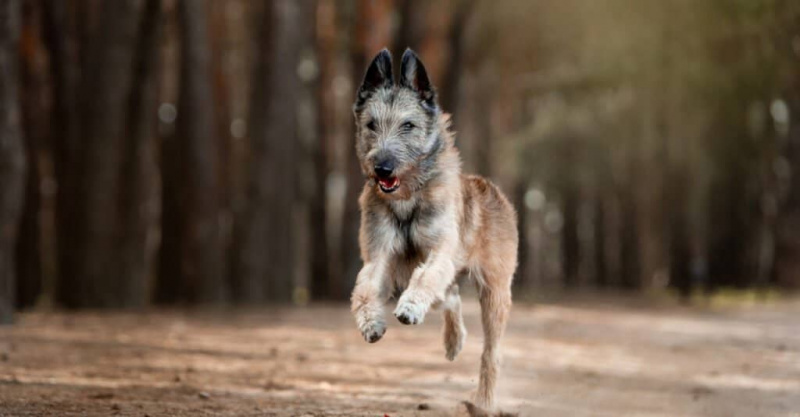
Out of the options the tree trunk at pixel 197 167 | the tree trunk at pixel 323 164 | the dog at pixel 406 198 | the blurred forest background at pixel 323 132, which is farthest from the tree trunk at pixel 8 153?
the tree trunk at pixel 323 164

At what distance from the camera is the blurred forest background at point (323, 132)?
62.8ft

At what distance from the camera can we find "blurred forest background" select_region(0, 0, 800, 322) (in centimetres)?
1916

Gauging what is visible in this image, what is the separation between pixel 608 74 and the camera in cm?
2772

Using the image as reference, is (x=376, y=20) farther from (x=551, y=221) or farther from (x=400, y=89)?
(x=551, y=221)

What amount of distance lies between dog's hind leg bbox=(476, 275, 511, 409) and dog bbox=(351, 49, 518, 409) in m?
0.38

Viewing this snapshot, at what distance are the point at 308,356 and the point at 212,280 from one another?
8.97m

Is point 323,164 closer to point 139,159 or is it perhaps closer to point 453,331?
point 139,159

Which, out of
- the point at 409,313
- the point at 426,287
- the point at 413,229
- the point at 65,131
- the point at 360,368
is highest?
the point at 65,131

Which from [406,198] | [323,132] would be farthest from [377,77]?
[323,132]

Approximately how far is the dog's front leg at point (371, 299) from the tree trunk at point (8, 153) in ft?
26.8

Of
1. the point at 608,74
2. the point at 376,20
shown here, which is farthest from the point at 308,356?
the point at 608,74

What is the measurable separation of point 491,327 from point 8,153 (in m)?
7.95

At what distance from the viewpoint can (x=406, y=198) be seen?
24.0ft

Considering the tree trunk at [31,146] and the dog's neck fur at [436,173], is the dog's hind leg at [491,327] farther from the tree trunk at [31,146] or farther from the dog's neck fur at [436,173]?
the tree trunk at [31,146]
